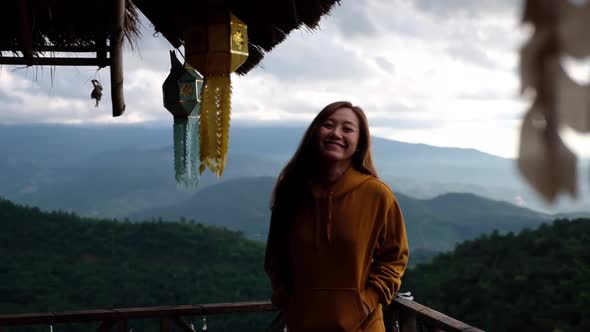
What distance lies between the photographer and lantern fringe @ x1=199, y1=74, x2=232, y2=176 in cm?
294

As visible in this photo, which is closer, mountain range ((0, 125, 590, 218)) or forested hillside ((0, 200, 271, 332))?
forested hillside ((0, 200, 271, 332))

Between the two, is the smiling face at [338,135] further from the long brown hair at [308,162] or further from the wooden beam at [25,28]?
the wooden beam at [25,28]

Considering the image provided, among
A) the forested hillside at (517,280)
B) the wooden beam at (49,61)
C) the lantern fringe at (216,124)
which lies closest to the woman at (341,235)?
the lantern fringe at (216,124)

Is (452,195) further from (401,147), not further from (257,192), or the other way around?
(401,147)

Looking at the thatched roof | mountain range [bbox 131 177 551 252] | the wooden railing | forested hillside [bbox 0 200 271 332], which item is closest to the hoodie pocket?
the wooden railing

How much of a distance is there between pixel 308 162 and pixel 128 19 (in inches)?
58.3

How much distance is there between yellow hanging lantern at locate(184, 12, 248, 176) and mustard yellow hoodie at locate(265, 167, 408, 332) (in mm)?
897

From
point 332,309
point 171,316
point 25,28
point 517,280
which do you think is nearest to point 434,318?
point 332,309

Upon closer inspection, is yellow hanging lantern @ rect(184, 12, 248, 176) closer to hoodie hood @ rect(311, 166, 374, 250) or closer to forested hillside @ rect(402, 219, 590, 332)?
hoodie hood @ rect(311, 166, 374, 250)

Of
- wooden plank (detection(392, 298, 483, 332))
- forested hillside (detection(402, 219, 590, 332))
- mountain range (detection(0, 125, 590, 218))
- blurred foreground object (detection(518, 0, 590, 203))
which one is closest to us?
blurred foreground object (detection(518, 0, 590, 203))

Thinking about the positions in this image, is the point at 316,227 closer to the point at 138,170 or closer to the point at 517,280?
the point at 517,280

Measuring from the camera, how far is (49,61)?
3270mm

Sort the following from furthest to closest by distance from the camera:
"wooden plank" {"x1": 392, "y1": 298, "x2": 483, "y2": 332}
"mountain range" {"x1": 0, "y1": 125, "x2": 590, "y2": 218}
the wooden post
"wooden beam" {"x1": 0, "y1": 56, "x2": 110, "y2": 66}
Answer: "mountain range" {"x1": 0, "y1": 125, "x2": 590, "y2": 218} < "wooden beam" {"x1": 0, "y1": 56, "x2": 110, "y2": 66} < the wooden post < "wooden plank" {"x1": 392, "y1": 298, "x2": 483, "y2": 332}

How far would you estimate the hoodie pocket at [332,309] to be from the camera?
206cm
